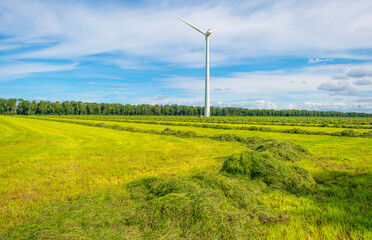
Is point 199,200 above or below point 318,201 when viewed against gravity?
above

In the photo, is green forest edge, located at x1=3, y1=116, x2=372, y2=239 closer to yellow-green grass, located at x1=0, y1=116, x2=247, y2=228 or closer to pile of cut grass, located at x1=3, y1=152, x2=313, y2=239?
pile of cut grass, located at x1=3, y1=152, x2=313, y2=239

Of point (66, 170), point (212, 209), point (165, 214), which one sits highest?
point (212, 209)

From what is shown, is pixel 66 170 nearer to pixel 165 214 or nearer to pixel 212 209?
pixel 165 214

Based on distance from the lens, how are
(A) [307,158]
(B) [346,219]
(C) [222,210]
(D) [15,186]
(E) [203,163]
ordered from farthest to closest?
(A) [307,158] < (E) [203,163] < (D) [15,186] < (B) [346,219] < (C) [222,210]

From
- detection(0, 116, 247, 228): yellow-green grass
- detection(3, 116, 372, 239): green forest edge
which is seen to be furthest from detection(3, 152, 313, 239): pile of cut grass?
detection(0, 116, 247, 228): yellow-green grass

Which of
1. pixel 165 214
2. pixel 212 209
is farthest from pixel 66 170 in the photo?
pixel 212 209

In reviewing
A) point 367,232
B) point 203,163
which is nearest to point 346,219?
point 367,232

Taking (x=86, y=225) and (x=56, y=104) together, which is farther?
(x=56, y=104)

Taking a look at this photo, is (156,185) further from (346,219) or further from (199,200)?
(346,219)

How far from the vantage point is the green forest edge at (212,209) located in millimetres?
4688

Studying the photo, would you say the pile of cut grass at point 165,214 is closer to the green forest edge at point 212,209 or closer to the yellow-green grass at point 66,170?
the green forest edge at point 212,209

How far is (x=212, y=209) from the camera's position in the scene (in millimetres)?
5160

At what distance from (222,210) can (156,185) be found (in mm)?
3041

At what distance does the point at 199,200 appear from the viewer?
17.9 ft
